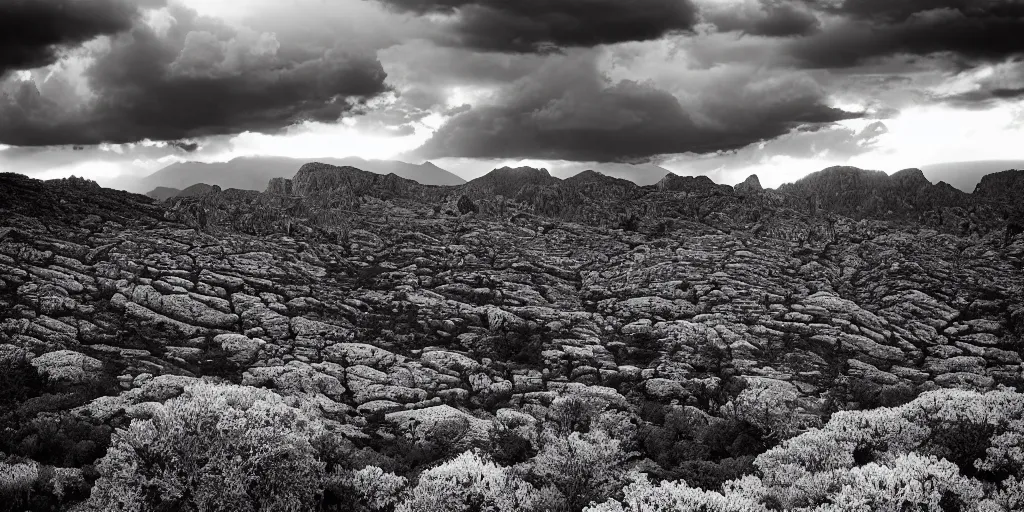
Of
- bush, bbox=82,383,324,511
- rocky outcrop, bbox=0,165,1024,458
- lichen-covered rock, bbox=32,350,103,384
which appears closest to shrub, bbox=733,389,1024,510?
rocky outcrop, bbox=0,165,1024,458

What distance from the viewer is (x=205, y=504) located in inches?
1906

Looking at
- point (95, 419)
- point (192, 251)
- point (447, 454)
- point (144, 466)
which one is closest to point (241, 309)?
point (192, 251)

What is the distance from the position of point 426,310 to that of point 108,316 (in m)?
73.2

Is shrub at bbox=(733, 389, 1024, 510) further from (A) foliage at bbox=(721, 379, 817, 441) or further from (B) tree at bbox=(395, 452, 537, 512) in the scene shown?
(B) tree at bbox=(395, 452, 537, 512)

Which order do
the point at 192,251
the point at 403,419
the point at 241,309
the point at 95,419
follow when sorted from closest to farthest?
the point at 95,419 → the point at 403,419 → the point at 241,309 → the point at 192,251

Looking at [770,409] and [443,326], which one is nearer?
[770,409]

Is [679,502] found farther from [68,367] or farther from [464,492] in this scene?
[68,367]

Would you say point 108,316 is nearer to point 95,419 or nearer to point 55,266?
point 55,266

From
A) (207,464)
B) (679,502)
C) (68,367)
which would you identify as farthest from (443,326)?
(679,502)

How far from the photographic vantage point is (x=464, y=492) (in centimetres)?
5069

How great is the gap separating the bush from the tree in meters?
11.7

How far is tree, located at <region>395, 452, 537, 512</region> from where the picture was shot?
49688 mm

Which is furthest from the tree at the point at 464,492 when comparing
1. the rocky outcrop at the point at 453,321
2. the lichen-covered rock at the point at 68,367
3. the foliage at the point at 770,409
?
the lichen-covered rock at the point at 68,367

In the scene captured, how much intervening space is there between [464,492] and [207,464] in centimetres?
2326
